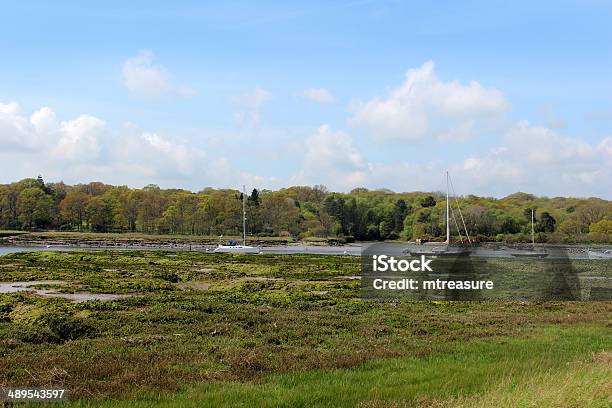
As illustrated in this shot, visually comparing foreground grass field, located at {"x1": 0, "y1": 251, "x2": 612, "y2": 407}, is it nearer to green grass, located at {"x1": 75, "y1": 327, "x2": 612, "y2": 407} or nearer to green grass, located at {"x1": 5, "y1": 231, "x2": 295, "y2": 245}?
green grass, located at {"x1": 75, "y1": 327, "x2": 612, "y2": 407}

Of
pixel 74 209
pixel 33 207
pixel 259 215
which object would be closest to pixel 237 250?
pixel 259 215

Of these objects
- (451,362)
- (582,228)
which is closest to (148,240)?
(582,228)

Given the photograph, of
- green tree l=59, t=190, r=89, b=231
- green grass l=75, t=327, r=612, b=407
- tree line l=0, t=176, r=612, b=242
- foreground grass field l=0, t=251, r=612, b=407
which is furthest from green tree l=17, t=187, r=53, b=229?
green grass l=75, t=327, r=612, b=407

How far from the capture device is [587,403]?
9250mm

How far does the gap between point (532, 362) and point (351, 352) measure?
4039mm

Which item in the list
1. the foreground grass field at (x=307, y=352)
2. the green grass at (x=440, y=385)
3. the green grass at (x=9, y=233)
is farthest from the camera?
the green grass at (x=9, y=233)

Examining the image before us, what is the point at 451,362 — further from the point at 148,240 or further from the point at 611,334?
the point at 148,240

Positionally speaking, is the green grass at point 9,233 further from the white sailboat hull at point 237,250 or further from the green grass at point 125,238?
the white sailboat hull at point 237,250

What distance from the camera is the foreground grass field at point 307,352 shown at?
10.4 metres

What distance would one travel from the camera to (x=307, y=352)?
569 inches

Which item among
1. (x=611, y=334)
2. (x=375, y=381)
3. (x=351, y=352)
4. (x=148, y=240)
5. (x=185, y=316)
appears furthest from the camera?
(x=148, y=240)

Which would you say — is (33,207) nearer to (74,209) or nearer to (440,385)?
(74,209)

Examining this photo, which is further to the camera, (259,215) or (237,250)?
(259,215)

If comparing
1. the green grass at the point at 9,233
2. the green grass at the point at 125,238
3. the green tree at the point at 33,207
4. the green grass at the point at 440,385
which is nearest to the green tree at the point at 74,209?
the green tree at the point at 33,207
